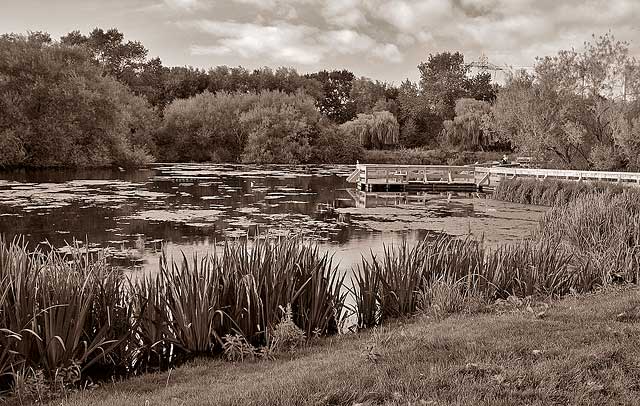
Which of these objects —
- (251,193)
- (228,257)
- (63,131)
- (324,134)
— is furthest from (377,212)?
(324,134)

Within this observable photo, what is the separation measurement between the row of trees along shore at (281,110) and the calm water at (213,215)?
703 centimetres

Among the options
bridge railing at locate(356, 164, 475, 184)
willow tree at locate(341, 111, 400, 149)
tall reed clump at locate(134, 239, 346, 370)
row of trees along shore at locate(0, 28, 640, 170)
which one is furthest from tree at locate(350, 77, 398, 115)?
tall reed clump at locate(134, 239, 346, 370)

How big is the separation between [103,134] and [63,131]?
4.65 meters

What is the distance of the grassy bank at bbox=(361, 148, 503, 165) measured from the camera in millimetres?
67812

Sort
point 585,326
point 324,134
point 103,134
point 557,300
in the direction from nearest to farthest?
point 585,326 < point 557,300 < point 103,134 < point 324,134

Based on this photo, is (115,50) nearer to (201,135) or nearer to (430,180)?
(201,135)

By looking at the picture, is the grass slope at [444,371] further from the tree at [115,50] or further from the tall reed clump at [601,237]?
the tree at [115,50]

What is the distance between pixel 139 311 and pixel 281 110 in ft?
219

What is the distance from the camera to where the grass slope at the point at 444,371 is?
4984 mm

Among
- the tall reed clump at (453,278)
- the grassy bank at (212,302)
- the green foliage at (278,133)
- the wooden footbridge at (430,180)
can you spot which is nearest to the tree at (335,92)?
the green foliage at (278,133)

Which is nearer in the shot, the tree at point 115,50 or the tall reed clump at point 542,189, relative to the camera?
the tall reed clump at point 542,189

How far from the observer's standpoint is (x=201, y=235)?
19.2 meters

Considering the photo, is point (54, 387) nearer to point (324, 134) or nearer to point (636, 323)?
point (636, 323)

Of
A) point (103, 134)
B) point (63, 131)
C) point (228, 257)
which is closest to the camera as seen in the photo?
point (228, 257)
